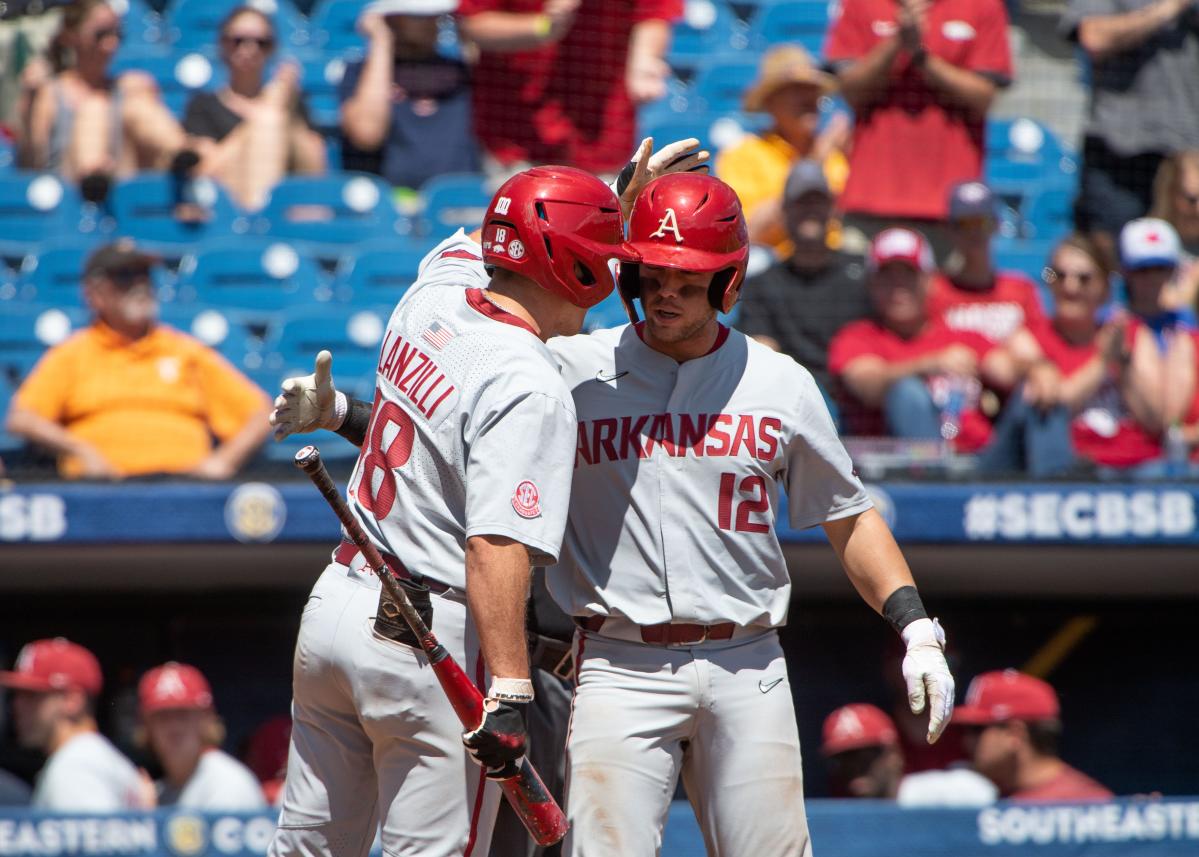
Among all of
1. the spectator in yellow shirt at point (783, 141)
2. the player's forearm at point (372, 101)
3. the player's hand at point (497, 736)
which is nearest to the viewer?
the player's hand at point (497, 736)

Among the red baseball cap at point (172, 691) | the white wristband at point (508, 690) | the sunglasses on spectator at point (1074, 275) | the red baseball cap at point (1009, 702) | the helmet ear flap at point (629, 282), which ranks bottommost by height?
the red baseball cap at point (172, 691)

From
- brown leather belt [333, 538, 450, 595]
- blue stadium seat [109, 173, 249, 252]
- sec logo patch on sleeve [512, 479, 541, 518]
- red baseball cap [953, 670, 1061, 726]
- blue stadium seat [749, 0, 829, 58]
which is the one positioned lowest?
red baseball cap [953, 670, 1061, 726]

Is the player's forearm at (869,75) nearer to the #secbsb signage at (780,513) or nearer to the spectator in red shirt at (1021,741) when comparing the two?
the #secbsb signage at (780,513)

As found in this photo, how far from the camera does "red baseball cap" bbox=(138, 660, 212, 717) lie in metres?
5.40

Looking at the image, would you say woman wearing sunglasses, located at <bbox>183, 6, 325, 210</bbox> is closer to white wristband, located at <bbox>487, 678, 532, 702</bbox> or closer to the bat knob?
the bat knob

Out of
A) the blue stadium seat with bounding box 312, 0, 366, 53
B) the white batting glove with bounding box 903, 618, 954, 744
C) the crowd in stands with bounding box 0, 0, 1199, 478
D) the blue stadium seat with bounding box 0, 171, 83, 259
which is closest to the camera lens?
the white batting glove with bounding box 903, 618, 954, 744

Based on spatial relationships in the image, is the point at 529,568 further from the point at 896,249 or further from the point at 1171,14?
the point at 1171,14

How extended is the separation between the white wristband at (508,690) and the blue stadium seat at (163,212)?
461 centimetres

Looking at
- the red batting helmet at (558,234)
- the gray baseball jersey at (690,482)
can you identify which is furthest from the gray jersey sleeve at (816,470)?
the red batting helmet at (558,234)

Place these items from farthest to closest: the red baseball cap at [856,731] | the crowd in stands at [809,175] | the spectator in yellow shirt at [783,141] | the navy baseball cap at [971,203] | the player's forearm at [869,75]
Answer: the spectator in yellow shirt at [783,141], the player's forearm at [869,75], the navy baseball cap at [971,203], the crowd in stands at [809,175], the red baseball cap at [856,731]

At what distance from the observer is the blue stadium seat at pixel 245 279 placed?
6.86m

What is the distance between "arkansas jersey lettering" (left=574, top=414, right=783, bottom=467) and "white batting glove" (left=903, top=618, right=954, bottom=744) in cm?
45

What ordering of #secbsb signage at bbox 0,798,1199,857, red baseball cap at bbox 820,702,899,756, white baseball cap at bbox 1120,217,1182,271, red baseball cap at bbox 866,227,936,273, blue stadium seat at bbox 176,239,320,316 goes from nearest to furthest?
#secbsb signage at bbox 0,798,1199,857, red baseball cap at bbox 820,702,899,756, red baseball cap at bbox 866,227,936,273, white baseball cap at bbox 1120,217,1182,271, blue stadium seat at bbox 176,239,320,316

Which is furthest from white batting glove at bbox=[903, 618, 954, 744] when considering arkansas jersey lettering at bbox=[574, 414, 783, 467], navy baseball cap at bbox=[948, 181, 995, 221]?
navy baseball cap at bbox=[948, 181, 995, 221]
